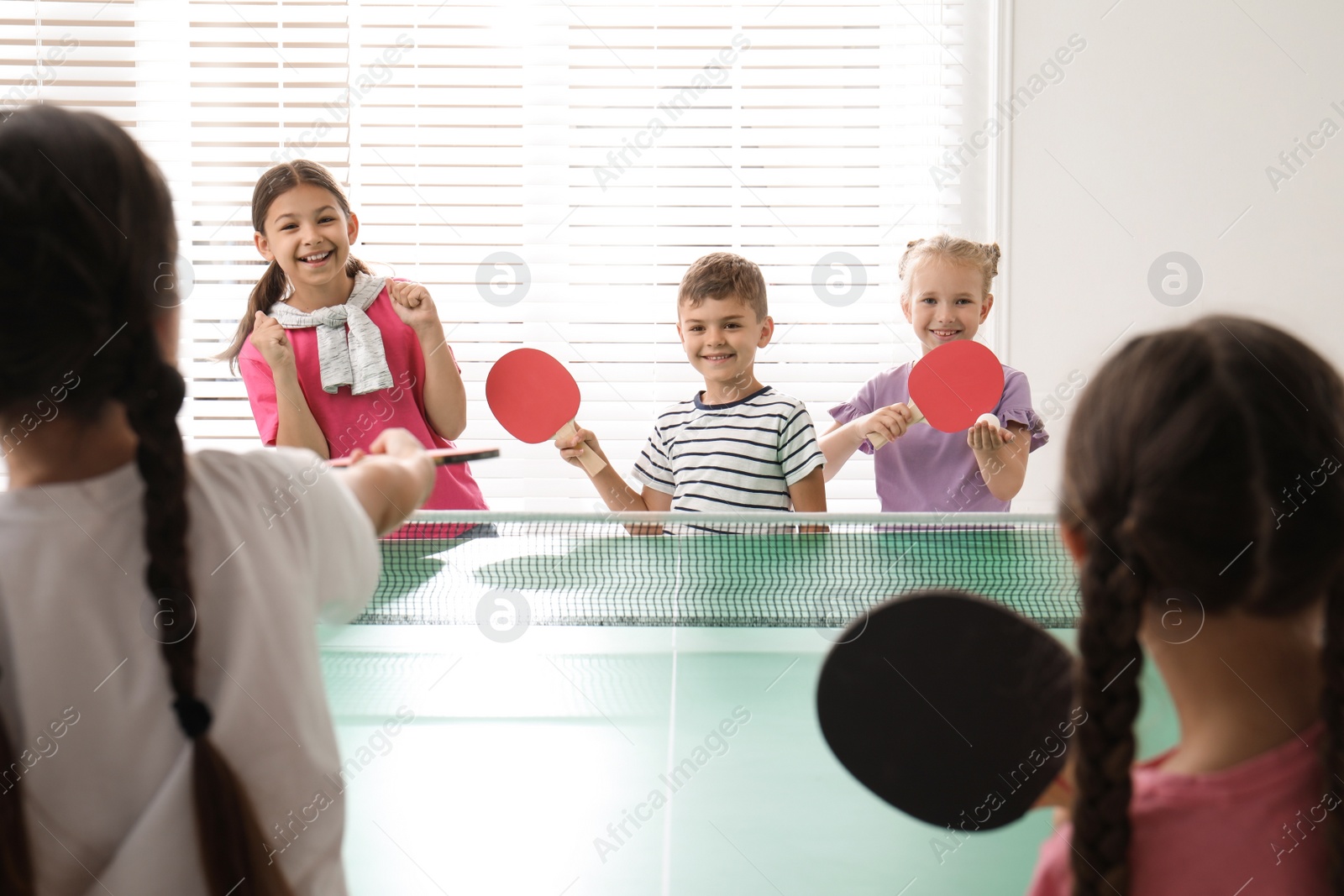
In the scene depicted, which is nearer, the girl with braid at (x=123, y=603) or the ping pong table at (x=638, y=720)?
the girl with braid at (x=123, y=603)

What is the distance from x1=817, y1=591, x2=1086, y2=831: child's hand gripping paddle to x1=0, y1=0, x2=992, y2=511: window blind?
320 centimetres

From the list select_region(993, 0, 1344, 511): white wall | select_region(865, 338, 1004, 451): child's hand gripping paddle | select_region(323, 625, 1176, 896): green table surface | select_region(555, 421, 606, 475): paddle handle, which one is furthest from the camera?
select_region(993, 0, 1344, 511): white wall

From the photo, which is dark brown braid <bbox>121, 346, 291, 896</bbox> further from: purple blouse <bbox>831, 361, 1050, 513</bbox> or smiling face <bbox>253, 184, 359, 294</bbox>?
purple blouse <bbox>831, 361, 1050, 513</bbox>

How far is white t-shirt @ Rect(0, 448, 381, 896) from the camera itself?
2.42 feet

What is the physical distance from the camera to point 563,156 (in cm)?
403

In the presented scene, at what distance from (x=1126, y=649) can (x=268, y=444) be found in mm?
2279

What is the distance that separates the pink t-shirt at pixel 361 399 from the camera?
8.22 ft

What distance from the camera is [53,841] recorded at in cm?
76

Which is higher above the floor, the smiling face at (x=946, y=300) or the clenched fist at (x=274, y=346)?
the smiling face at (x=946, y=300)

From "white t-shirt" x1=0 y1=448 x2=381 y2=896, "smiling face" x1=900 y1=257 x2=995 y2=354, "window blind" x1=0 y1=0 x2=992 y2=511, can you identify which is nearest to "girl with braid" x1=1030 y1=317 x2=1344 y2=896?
"white t-shirt" x1=0 y1=448 x2=381 y2=896

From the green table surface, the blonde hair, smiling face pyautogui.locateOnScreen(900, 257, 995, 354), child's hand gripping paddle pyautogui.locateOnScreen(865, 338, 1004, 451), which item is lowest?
the green table surface

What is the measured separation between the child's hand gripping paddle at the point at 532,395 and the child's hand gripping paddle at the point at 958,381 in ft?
2.61

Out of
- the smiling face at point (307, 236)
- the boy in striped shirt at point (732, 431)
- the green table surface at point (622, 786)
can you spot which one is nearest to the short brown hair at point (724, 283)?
the boy in striped shirt at point (732, 431)

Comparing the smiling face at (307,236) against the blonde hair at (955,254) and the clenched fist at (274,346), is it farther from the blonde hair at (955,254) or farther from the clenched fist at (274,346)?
the blonde hair at (955,254)
